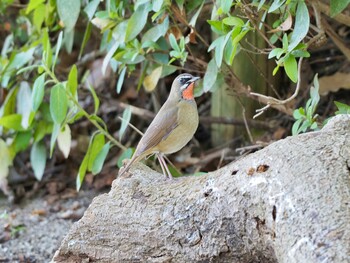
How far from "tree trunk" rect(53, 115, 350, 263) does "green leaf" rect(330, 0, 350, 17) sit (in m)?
0.60

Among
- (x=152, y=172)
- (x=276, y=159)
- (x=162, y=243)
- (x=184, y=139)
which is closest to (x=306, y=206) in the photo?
(x=276, y=159)

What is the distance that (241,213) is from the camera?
7.12 feet

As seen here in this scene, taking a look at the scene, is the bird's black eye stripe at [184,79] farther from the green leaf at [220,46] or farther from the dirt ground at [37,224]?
the dirt ground at [37,224]

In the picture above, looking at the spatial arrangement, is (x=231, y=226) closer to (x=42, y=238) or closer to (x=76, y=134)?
(x=42, y=238)

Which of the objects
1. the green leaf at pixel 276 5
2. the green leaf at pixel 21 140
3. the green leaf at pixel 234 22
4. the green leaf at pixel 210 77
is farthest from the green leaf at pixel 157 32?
the green leaf at pixel 21 140

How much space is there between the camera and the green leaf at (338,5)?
2682 millimetres

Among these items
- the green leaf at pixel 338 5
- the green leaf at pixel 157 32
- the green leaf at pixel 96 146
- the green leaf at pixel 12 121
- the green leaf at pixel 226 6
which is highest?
the green leaf at pixel 226 6

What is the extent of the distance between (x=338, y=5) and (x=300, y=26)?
0.17 m

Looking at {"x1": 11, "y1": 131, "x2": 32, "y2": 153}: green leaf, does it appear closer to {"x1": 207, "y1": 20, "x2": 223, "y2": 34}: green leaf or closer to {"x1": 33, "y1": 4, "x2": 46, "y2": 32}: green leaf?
{"x1": 33, "y1": 4, "x2": 46, "y2": 32}: green leaf

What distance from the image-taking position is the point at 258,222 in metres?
2.14

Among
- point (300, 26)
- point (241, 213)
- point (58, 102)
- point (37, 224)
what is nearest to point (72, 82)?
point (58, 102)

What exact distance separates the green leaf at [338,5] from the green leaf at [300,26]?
112 mm

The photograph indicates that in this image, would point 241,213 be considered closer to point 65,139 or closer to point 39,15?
point 65,139

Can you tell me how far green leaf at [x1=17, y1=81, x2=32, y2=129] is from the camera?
4039 millimetres
